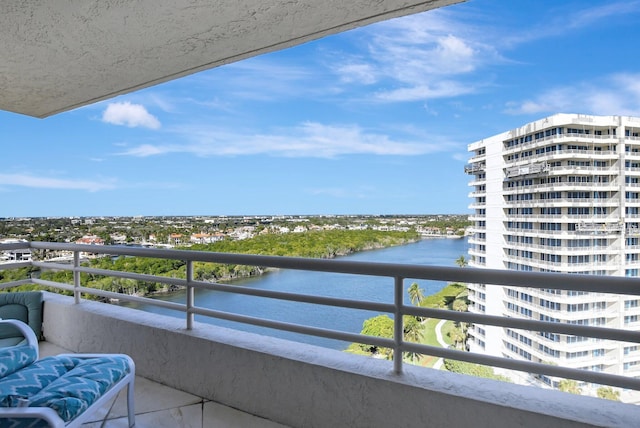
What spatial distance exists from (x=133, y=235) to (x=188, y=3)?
Answer: 10.5ft

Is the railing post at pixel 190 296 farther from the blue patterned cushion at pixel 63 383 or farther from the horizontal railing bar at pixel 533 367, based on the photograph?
the horizontal railing bar at pixel 533 367

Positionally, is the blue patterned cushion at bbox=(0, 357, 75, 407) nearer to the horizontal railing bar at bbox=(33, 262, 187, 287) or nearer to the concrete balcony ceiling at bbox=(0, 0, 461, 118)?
the horizontal railing bar at bbox=(33, 262, 187, 287)

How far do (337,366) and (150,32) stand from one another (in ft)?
6.89

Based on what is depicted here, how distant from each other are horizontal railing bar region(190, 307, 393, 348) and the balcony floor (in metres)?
0.52

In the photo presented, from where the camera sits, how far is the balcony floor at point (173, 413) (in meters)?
1.97

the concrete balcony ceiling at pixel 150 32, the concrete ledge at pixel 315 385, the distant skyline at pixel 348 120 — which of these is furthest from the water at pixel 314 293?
the distant skyline at pixel 348 120

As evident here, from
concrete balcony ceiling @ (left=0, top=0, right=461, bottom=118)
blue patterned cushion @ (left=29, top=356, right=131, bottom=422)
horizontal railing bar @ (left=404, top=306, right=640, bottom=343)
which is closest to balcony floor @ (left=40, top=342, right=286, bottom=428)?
blue patterned cushion @ (left=29, top=356, right=131, bottom=422)

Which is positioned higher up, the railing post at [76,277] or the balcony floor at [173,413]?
the railing post at [76,277]

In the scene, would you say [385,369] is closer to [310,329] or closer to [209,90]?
[310,329]

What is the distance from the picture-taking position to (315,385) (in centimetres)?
185

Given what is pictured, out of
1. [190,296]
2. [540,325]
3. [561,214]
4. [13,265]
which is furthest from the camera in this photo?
[561,214]

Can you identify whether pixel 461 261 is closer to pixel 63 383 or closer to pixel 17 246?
pixel 63 383

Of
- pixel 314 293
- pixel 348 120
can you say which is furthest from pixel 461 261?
pixel 348 120

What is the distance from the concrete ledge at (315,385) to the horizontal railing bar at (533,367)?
5.9 inches
